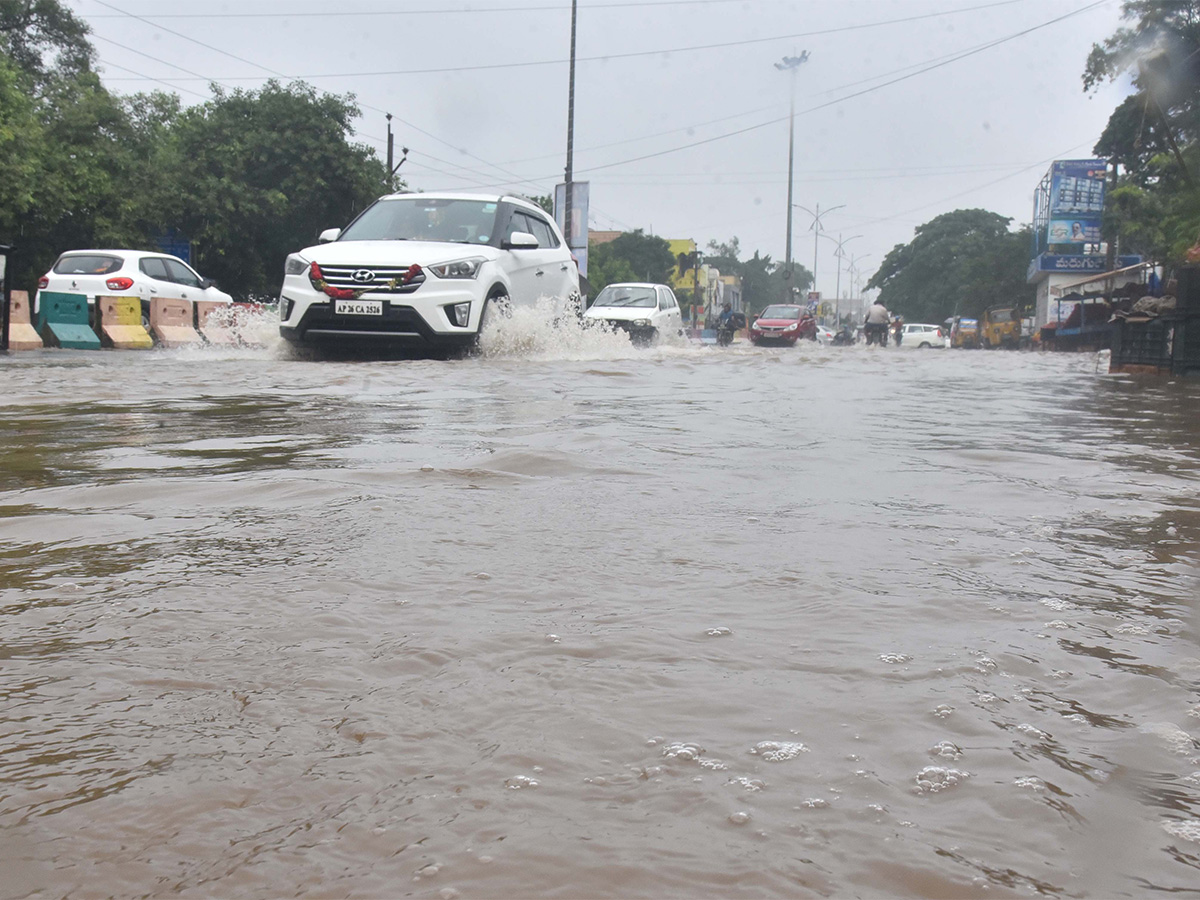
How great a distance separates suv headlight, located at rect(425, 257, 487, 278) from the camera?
31.1 ft

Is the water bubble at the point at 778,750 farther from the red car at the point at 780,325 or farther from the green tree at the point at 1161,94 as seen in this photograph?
the red car at the point at 780,325

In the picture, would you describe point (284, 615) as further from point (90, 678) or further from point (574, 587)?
point (574, 587)

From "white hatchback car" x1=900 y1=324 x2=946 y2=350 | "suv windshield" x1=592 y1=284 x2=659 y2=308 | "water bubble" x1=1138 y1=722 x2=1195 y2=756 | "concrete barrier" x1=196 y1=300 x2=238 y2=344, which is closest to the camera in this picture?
"water bubble" x1=1138 y1=722 x2=1195 y2=756

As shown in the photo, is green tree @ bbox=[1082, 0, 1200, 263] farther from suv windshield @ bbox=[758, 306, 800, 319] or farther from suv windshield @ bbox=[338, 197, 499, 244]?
suv windshield @ bbox=[338, 197, 499, 244]

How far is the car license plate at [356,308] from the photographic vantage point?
9383mm

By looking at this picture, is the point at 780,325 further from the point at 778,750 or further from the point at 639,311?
the point at 778,750

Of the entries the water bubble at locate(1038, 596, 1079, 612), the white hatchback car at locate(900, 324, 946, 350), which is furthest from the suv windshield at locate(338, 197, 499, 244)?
the white hatchback car at locate(900, 324, 946, 350)

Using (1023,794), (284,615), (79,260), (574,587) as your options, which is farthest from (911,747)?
(79,260)

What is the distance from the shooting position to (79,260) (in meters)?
14.5

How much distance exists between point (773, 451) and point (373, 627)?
2.70 meters

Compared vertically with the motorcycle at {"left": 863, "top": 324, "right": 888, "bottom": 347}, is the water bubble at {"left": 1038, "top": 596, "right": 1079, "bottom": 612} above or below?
below

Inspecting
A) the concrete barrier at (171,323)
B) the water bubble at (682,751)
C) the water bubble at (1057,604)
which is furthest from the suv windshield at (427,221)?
the water bubble at (682,751)

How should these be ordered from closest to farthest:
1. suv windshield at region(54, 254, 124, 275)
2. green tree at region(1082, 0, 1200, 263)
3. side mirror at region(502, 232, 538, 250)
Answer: side mirror at region(502, 232, 538, 250) < suv windshield at region(54, 254, 124, 275) < green tree at region(1082, 0, 1200, 263)

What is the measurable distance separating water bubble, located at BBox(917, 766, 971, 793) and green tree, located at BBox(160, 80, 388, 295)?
28724 millimetres
